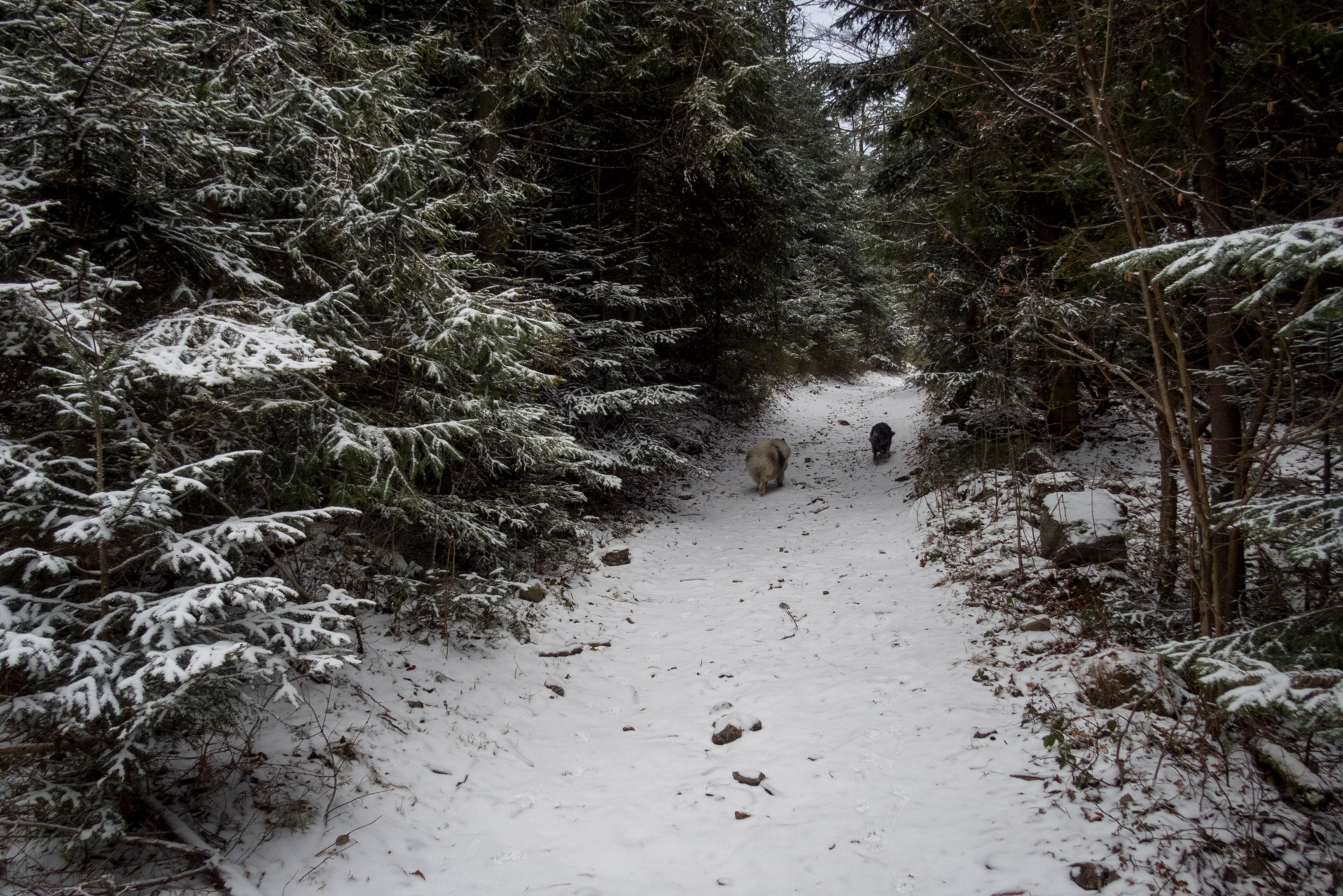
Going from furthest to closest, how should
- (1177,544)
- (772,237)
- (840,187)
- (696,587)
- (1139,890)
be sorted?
(840,187)
(772,237)
(696,587)
(1177,544)
(1139,890)

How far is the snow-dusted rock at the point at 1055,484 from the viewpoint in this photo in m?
7.48

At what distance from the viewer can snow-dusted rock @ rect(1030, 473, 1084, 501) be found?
24.5 ft

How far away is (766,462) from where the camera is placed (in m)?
13.4

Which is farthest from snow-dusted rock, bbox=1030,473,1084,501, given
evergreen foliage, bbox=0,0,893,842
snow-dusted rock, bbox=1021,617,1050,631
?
evergreen foliage, bbox=0,0,893,842

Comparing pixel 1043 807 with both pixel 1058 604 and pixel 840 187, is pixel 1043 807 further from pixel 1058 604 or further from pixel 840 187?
pixel 840 187

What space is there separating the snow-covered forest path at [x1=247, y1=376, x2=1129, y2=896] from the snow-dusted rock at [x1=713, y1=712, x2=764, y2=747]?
0.07m

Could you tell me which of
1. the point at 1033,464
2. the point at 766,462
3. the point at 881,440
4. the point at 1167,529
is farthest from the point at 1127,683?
the point at 881,440

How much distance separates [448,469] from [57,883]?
4702 mm

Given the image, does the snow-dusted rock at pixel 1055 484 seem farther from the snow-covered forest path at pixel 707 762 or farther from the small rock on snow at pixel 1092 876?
the small rock on snow at pixel 1092 876

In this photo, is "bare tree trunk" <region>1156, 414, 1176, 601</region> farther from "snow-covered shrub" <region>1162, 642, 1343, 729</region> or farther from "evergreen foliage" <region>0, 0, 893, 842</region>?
"evergreen foliage" <region>0, 0, 893, 842</region>

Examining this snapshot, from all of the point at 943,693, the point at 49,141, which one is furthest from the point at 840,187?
the point at 49,141

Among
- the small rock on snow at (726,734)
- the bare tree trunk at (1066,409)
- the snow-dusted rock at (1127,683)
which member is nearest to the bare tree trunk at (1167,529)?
the snow-dusted rock at (1127,683)

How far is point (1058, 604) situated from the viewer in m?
5.98

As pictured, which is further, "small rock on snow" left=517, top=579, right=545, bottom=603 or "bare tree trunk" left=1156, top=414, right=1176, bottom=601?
"small rock on snow" left=517, top=579, right=545, bottom=603
